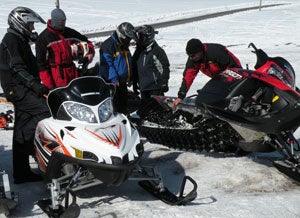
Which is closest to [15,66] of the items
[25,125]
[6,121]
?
[25,125]

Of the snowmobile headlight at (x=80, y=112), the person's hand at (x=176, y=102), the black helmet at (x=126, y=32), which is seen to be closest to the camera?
the snowmobile headlight at (x=80, y=112)

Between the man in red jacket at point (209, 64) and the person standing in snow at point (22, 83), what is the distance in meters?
1.78

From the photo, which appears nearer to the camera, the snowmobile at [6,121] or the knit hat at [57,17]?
the knit hat at [57,17]

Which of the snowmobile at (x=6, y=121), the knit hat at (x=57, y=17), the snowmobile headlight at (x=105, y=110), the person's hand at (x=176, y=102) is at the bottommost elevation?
the snowmobile at (x=6, y=121)

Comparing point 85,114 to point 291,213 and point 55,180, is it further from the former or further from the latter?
point 291,213

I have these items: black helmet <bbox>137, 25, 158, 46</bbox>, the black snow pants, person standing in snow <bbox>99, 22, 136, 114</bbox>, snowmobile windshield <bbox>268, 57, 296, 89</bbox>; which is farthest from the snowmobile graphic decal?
black helmet <bbox>137, 25, 158, 46</bbox>

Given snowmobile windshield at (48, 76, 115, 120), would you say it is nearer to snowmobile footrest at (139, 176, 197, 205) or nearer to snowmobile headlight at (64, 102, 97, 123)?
snowmobile headlight at (64, 102, 97, 123)

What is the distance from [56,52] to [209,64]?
1798 mm

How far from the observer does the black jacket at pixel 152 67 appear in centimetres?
620

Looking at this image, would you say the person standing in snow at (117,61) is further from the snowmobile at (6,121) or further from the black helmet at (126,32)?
the snowmobile at (6,121)

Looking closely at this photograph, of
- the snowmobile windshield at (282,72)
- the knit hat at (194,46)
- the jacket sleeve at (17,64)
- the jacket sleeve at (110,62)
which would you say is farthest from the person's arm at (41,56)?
the snowmobile windshield at (282,72)

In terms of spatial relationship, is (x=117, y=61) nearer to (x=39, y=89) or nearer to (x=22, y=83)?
(x=22, y=83)

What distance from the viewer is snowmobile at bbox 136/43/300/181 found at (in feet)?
14.6

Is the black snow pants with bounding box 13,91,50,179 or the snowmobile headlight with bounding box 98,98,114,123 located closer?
the snowmobile headlight with bounding box 98,98,114,123
